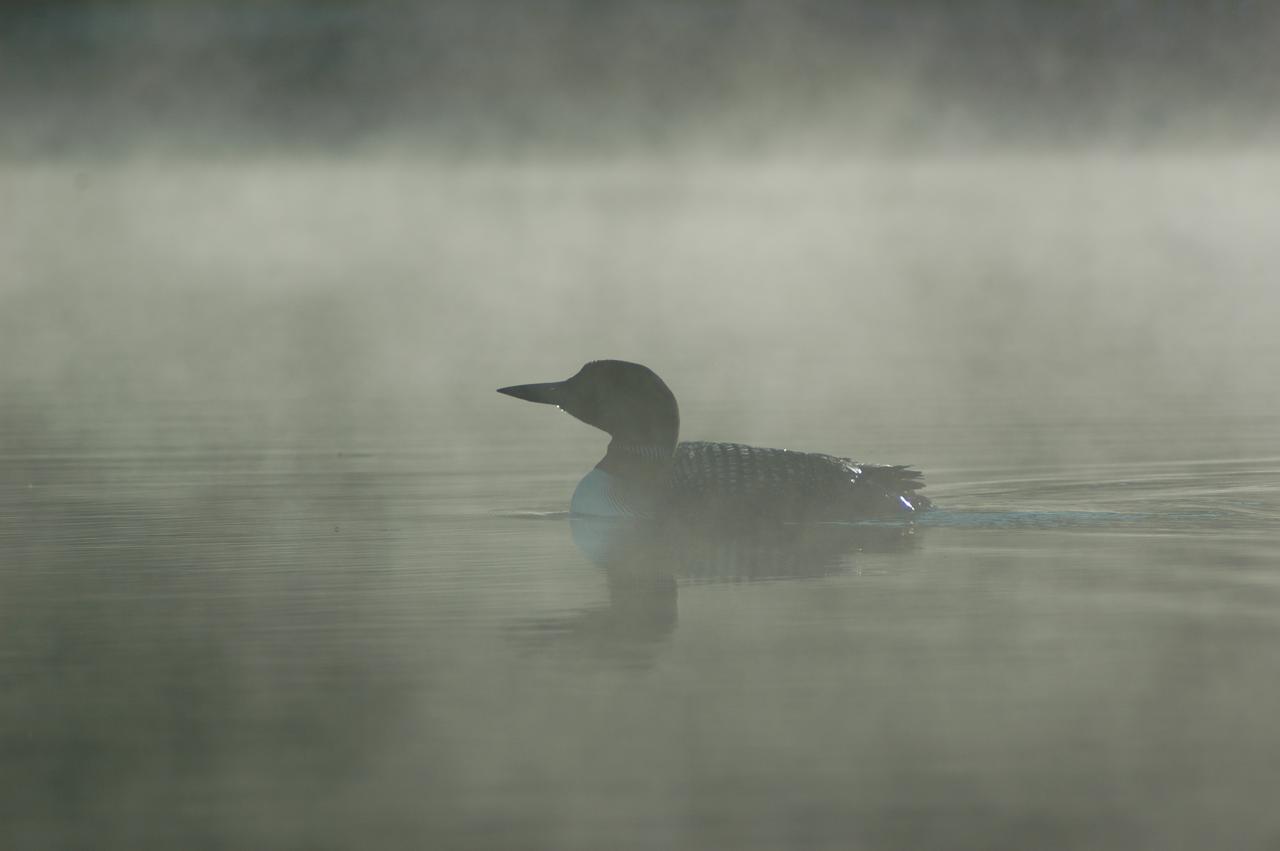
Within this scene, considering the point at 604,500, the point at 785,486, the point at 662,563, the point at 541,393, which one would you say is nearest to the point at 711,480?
the point at 785,486

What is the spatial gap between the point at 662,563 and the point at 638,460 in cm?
128

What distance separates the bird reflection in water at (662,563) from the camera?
18.2 ft

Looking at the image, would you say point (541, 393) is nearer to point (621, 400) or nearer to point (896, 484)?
point (621, 400)

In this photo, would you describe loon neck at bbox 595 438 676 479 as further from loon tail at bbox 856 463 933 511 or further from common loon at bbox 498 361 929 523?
loon tail at bbox 856 463 933 511

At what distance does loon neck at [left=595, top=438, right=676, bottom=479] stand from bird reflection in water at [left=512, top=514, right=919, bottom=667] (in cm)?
22

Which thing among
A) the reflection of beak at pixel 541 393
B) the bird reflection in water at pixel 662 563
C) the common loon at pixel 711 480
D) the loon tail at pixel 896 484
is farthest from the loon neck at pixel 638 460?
the loon tail at pixel 896 484

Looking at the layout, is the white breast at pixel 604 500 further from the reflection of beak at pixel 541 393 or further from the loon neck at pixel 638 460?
the reflection of beak at pixel 541 393

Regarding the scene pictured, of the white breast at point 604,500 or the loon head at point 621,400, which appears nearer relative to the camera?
the white breast at point 604,500

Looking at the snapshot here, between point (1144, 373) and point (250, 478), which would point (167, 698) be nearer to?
point (250, 478)

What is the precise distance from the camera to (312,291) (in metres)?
47.2

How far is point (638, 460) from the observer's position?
329 inches

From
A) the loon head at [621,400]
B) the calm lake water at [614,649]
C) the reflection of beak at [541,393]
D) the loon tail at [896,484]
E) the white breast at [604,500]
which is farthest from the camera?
the reflection of beak at [541,393]

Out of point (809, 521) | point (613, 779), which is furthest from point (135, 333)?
point (613, 779)

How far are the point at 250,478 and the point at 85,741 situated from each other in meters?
5.45
